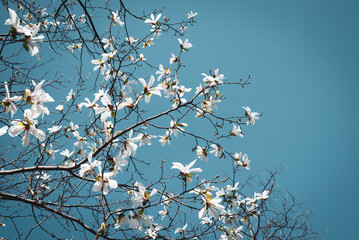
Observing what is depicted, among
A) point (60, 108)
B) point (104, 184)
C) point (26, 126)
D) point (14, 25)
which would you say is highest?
point (60, 108)

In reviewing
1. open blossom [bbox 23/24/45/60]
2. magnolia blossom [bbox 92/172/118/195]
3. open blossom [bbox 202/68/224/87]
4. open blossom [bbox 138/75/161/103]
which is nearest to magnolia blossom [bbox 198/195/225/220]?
magnolia blossom [bbox 92/172/118/195]

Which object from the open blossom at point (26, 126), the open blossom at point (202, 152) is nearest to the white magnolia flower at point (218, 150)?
the open blossom at point (202, 152)

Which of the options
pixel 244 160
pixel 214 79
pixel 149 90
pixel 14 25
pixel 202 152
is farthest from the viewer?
pixel 244 160

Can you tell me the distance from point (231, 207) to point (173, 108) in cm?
126

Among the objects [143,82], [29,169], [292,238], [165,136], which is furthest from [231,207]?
[292,238]

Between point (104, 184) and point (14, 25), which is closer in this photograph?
point (14, 25)

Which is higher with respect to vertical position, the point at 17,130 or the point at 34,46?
the point at 34,46

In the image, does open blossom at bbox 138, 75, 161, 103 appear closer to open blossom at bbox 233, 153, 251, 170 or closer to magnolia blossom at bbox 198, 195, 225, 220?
magnolia blossom at bbox 198, 195, 225, 220

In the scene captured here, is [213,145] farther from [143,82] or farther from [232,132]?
[143,82]

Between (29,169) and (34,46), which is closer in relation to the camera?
(34,46)

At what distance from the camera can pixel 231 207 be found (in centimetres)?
220

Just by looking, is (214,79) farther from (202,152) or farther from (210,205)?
(210,205)

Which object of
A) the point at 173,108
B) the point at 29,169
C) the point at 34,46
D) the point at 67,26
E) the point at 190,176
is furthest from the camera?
the point at 67,26

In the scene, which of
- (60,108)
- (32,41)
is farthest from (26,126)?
(60,108)
